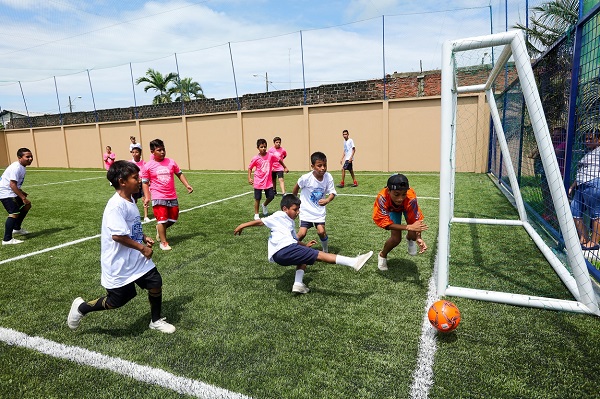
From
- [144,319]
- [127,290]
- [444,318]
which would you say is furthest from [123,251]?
[444,318]

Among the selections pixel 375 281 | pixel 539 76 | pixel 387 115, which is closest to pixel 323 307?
pixel 375 281

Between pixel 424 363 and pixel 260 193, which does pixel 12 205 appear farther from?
pixel 424 363

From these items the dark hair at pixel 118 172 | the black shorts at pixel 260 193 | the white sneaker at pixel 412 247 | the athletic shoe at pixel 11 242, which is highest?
the dark hair at pixel 118 172

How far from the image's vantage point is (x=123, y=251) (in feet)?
9.75

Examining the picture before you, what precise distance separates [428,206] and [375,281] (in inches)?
191

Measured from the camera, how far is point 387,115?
51.6ft

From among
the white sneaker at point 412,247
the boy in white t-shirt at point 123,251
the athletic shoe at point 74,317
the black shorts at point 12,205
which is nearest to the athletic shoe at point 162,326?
the boy in white t-shirt at point 123,251

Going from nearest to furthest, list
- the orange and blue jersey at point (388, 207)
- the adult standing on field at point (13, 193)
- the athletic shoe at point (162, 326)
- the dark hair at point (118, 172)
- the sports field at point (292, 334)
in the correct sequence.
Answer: the sports field at point (292, 334), the dark hair at point (118, 172), the athletic shoe at point (162, 326), the orange and blue jersey at point (388, 207), the adult standing on field at point (13, 193)

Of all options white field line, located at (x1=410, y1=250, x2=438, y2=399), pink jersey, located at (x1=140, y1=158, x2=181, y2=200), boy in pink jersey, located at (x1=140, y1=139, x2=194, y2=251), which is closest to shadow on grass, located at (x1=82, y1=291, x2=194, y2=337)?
boy in pink jersey, located at (x1=140, y1=139, x2=194, y2=251)

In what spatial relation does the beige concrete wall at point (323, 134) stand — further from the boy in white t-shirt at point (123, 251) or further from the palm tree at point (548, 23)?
the boy in white t-shirt at point (123, 251)

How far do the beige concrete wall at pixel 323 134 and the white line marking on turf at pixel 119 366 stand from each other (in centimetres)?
1440

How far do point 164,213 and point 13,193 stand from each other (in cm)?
299

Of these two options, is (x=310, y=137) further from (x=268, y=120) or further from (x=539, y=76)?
(x=539, y=76)

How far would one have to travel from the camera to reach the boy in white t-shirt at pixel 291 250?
358cm
